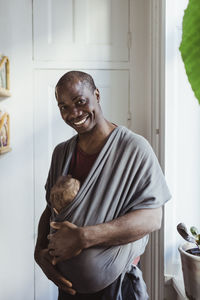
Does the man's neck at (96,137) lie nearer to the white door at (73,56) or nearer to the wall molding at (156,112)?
the wall molding at (156,112)

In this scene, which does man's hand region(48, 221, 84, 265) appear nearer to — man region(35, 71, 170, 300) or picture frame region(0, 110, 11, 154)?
man region(35, 71, 170, 300)

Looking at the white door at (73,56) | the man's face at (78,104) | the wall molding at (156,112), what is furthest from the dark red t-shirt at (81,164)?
the white door at (73,56)

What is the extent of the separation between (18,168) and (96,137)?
0.81 m

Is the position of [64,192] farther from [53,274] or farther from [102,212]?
[53,274]

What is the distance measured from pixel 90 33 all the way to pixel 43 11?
30cm

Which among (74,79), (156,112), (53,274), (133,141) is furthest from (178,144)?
(53,274)

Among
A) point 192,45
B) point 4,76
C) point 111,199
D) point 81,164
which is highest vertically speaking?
point 4,76

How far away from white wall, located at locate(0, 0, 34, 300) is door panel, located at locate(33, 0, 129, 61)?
0.25ft

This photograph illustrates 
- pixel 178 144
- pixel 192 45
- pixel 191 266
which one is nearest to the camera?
pixel 192 45

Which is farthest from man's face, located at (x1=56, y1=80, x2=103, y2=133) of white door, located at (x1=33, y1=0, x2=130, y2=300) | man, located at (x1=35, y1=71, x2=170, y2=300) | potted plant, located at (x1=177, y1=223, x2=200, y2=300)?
white door, located at (x1=33, y1=0, x2=130, y2=300)

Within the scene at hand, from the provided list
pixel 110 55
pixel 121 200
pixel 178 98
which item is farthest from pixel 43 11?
pixel 121 200

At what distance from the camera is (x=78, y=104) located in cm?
95

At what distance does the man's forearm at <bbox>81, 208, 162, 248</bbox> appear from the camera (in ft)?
2.87

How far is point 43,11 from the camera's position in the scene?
164 centimetres
